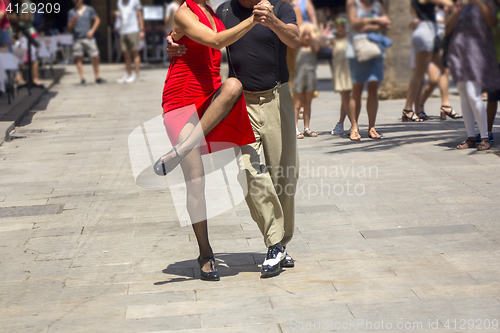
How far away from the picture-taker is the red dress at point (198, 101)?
4234 millimetres

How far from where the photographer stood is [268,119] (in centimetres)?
445

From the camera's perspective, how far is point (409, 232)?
5105 millimetres

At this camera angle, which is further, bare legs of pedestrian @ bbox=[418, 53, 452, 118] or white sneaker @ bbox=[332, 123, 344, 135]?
bare legs of pedestrian @ bbox=[418, 53, 452, 118]

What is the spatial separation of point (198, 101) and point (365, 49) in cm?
460

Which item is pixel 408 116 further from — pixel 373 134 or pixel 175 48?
pixel 175 48

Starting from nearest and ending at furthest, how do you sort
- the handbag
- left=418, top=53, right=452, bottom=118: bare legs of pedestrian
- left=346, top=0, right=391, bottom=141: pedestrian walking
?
1. the handbag
2. left=346, top=0, right=391, bottom=141: pedestrian walking
3. left=418, top=53, right=452, bottom=118: bare legs of pedestrian

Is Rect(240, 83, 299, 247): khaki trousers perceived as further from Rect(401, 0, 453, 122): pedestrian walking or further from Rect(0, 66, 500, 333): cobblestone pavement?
Rect(401, 0, 453, 122): pedestrian walking

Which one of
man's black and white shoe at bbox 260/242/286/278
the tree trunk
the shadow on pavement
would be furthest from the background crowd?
man's black and white shoe at bbox 260/242/286/278

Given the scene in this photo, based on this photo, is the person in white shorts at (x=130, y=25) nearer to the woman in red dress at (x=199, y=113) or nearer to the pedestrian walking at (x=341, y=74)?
the pedestrian walking at (x=341, y=74)

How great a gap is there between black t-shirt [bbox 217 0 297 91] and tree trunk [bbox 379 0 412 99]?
886 centimetres

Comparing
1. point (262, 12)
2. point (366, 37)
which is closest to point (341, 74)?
point (366, 37)

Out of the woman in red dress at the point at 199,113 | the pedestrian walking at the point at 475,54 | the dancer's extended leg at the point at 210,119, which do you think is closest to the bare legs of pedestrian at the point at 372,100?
the pedestrian walking at the point at 475,54

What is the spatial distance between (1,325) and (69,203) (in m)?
2.61

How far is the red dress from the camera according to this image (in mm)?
4234
